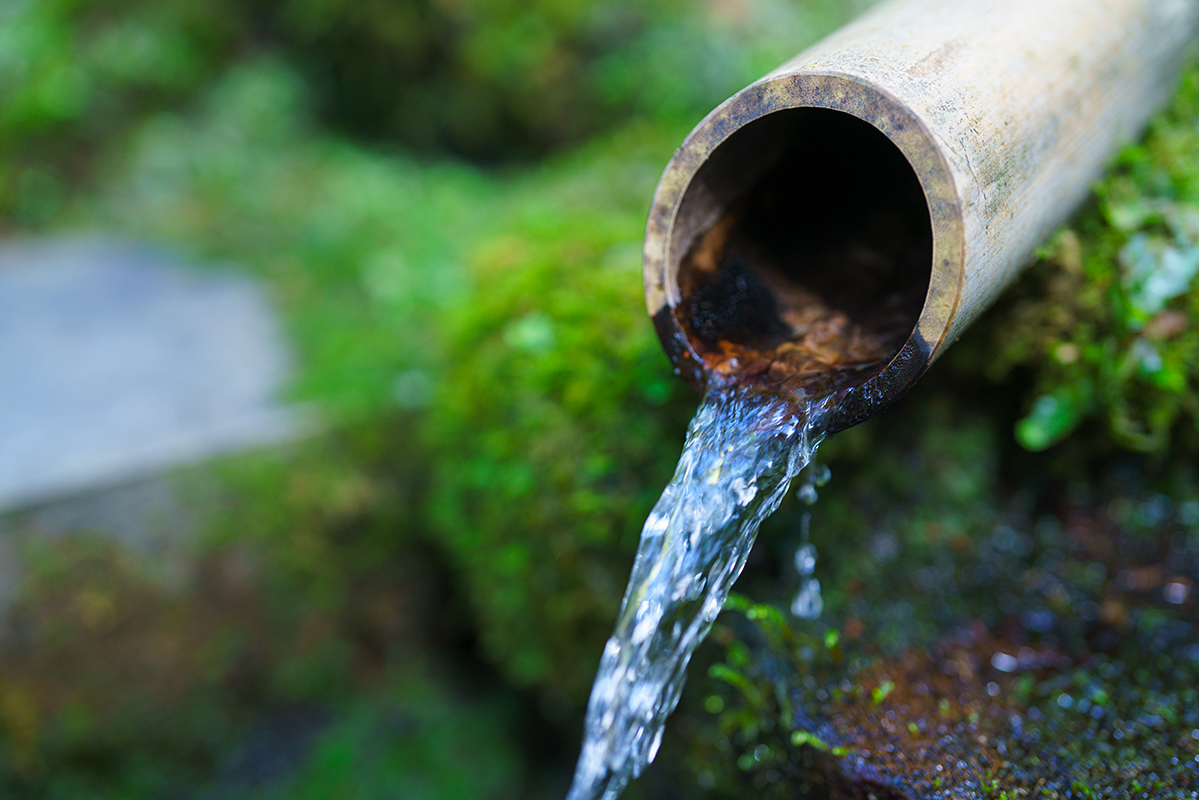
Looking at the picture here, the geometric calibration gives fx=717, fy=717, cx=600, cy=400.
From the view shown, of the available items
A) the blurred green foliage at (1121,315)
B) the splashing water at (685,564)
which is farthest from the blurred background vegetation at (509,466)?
the splashing water at (685,564)

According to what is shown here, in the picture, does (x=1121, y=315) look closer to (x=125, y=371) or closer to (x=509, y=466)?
(x=509, y=466)

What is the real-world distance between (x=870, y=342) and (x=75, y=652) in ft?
9.72

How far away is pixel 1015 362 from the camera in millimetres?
2137

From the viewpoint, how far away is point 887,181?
2.03m

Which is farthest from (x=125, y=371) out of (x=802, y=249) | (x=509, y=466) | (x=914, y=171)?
(x=914, y=171)

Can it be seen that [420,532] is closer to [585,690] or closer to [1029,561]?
[585,690]

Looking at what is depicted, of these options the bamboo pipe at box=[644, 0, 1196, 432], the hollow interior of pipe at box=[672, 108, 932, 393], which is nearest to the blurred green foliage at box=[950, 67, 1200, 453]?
the bamboo pipe at box=[644, 0, 1196, 432]

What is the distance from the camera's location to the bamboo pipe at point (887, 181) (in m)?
1.40

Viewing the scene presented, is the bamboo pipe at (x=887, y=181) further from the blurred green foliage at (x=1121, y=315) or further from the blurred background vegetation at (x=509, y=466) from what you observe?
the blurred background vegetation at (x=509, y=466)

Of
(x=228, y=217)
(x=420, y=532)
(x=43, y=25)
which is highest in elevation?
(x=43, y=25)

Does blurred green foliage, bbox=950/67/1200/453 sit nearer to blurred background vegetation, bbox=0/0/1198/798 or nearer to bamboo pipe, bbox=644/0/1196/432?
blurred background vegetation, bbox=0/0/1198/798

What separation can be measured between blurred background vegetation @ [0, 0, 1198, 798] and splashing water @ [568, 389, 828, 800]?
309 millimetres

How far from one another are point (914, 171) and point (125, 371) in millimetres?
3536

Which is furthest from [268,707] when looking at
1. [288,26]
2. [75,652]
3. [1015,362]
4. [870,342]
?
[288,26]
